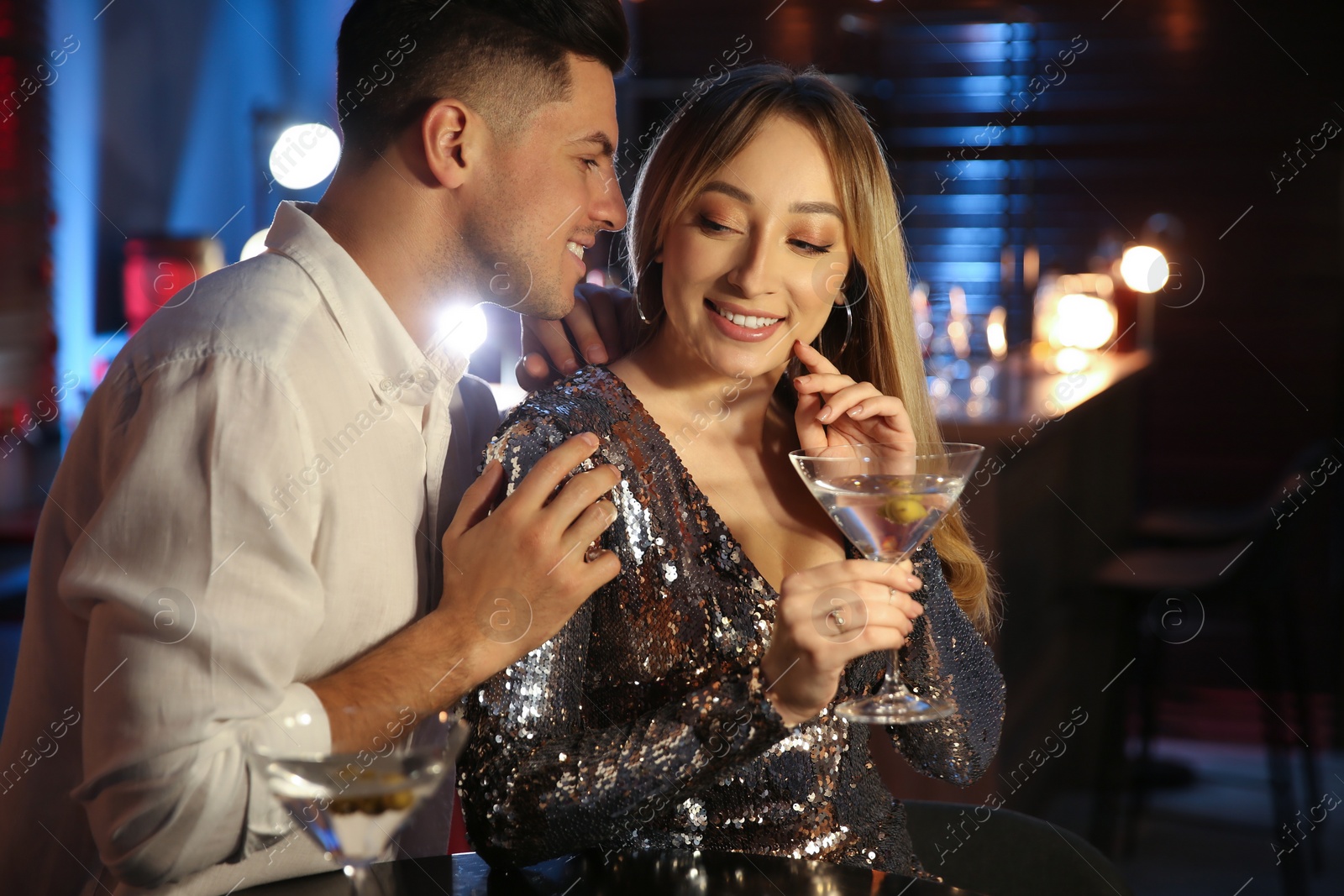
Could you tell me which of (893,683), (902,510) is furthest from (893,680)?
(902,510)

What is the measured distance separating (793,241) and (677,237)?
19cm

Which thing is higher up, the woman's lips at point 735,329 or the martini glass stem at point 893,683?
the woman's lips at point 735,329

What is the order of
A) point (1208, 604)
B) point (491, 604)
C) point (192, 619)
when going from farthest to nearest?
point (1208, 604) < point (491, 604) < point (192, 619)

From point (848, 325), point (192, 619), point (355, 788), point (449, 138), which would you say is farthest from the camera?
point (848, 325)

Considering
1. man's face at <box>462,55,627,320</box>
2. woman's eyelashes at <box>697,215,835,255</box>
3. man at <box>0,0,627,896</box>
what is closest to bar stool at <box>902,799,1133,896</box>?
man at <box>0,0,627,896</box>

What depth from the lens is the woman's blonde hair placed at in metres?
1.94

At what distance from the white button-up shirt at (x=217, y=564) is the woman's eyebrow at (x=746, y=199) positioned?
51cm

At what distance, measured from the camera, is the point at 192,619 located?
1349 mm

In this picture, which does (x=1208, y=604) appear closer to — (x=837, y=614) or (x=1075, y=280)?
(x=1075, y=280)

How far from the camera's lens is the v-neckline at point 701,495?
6.26ft

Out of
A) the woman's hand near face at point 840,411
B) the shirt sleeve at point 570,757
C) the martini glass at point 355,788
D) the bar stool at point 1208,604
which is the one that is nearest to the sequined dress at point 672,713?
the shirt sleeve at point 570,757

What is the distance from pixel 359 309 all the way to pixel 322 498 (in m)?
0.29

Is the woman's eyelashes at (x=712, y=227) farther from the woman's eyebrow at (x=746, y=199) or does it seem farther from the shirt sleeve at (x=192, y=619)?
the shirt sleeve at (x=192, y=619)

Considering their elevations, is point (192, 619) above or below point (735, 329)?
below
